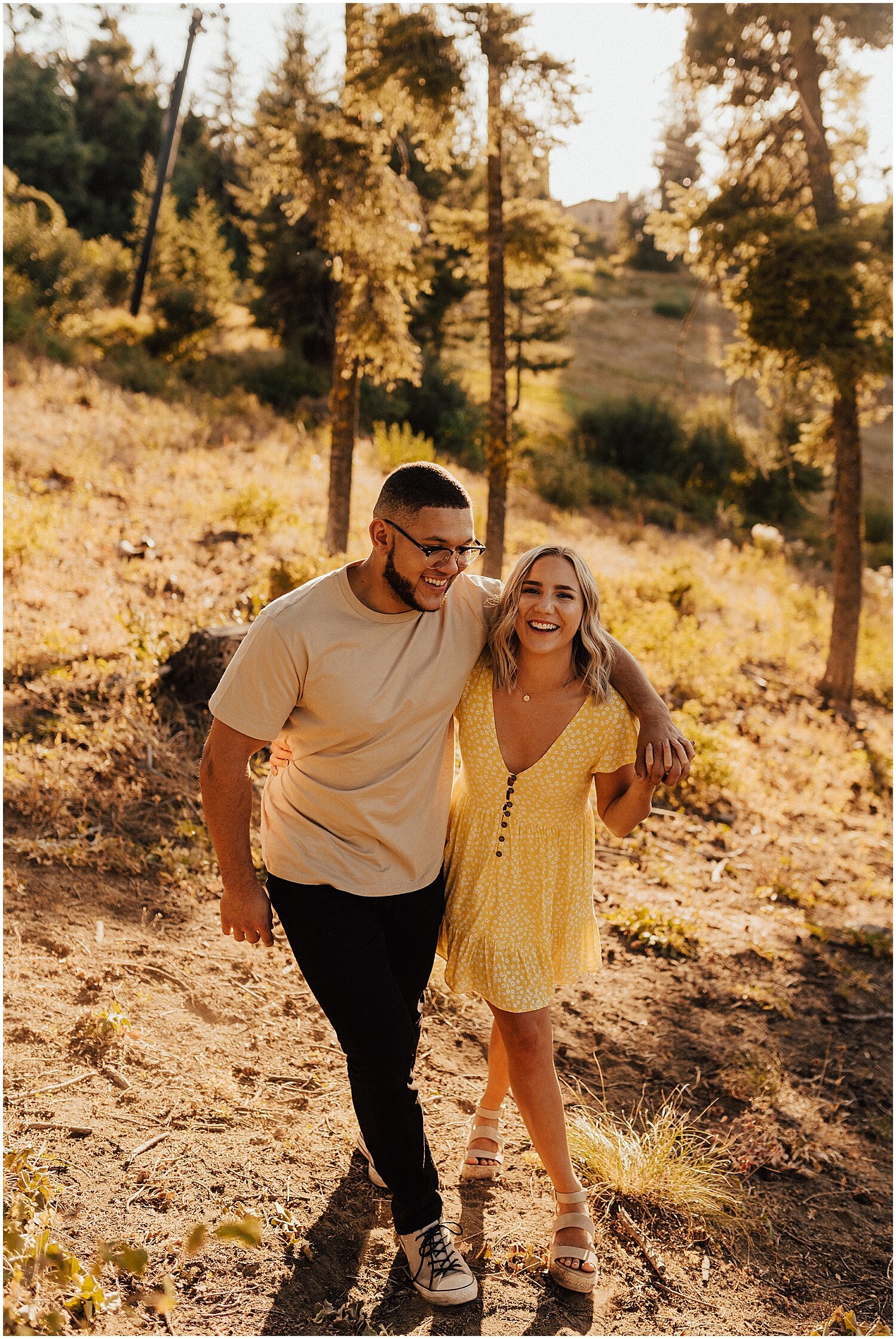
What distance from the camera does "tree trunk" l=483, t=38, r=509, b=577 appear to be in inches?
387

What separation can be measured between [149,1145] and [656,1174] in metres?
1.75

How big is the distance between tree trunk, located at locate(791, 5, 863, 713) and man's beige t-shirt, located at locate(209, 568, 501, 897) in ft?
31.7

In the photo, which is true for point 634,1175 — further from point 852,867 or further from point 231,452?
point 231,452

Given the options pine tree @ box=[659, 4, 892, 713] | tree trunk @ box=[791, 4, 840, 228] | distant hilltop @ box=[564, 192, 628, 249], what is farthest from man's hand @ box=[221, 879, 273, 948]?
distant hilltop @ box=[564, 192, 628, 249]

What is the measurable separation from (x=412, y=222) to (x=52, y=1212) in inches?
361

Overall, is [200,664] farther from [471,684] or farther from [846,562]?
[846,562]

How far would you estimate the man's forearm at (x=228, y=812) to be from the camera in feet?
8.58

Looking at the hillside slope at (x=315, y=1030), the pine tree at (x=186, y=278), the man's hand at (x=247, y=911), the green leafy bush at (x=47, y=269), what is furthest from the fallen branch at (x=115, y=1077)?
the pine tree at (x=186, y=278)

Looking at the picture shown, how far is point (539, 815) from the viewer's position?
2932mm

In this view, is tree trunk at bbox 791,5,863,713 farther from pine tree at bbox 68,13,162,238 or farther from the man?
pine tree at bbox 68,13,162,238

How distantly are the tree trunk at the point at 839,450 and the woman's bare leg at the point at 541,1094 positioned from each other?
32.3 feet

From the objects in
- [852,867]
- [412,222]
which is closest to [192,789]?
[852,867]

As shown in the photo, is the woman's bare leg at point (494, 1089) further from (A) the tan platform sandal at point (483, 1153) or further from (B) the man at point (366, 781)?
(B) the man at point (366, 781)

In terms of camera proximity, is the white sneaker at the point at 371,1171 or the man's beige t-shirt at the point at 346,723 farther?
the white sneaker at the point at 371,1171
